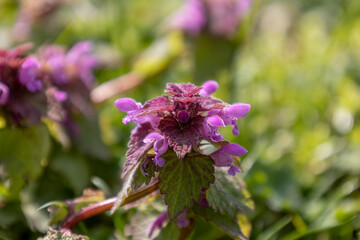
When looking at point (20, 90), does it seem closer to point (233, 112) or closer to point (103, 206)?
point (103, 206)

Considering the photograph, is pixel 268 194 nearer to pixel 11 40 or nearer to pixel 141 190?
pixel 141 190

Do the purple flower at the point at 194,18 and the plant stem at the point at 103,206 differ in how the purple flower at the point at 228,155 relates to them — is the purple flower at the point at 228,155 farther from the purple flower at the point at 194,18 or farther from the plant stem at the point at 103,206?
the purple flower at the point at 194,18

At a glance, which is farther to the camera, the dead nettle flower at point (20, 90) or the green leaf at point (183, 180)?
the dead nettle flower at point (20, 90)

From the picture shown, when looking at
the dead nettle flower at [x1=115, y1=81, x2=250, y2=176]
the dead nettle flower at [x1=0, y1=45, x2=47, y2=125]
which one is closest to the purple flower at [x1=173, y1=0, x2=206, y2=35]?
the dead nettle flower at [x1=0, y1=45, x2=47, y2=125]

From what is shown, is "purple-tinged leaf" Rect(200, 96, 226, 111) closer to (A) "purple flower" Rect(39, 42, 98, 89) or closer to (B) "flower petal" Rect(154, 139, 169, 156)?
(B) "flower petal" Rect(154, 139, 169, 156)

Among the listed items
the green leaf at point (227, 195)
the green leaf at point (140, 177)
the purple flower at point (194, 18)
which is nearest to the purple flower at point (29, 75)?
the green leaf at point (140, 177)

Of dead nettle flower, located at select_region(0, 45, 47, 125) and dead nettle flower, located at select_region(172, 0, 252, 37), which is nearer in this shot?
dead nettle flower, located at select_region(0, 45, 47, 125)
